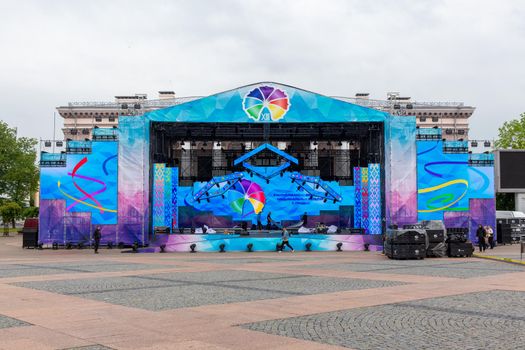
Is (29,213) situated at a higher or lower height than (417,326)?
higher

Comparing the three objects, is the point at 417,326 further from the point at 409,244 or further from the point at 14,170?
the point at 14,170

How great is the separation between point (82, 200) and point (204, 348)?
3283 cm

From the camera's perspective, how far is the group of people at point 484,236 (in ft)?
114

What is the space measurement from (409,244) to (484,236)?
8.91m

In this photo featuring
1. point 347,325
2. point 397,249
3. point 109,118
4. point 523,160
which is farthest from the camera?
point 109,118

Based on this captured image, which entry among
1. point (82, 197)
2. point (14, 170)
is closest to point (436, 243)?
point (82, 197)

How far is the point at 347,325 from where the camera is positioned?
1002 cm

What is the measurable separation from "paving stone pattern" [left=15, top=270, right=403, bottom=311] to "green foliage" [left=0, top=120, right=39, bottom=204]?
2858 inches

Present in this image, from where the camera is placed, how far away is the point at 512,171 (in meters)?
50.8

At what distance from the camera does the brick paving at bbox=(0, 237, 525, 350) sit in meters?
8.77

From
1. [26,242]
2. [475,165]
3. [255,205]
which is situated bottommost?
[26,242]

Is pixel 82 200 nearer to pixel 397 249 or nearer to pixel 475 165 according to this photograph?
pixel 397 249

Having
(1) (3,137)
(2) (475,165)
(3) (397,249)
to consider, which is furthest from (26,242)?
(1) (3,137)

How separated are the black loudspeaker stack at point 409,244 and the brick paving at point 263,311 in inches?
312
